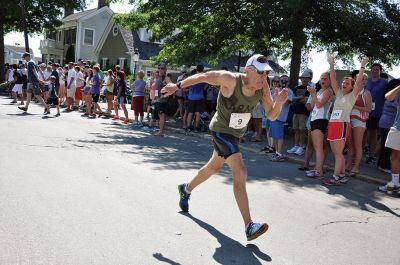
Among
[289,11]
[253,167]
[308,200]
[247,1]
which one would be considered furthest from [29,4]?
[308,200]

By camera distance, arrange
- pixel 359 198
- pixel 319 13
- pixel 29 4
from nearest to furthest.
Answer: pixel 359 198, pixel 319 13, pixel 29 4

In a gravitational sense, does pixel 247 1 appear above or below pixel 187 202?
above

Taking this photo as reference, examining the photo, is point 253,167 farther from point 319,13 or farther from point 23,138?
point 319,13

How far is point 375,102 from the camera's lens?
10.2m

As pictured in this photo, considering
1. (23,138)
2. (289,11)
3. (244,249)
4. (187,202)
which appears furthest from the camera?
(289,11)

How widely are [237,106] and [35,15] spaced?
1358 inches

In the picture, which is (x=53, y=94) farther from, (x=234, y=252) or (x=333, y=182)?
(x=234, y=252)

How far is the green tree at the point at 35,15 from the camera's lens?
34.2 m

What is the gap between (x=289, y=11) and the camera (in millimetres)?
12461

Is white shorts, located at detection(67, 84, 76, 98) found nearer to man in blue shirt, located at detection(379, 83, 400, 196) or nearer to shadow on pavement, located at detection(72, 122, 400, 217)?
shadow on pavement, located at detection(72, 122, 400, 217)

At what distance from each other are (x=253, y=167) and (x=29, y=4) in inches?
1196

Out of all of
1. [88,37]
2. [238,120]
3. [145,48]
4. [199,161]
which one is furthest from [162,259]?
[88,37]

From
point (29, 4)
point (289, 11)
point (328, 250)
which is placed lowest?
point (328, 250)

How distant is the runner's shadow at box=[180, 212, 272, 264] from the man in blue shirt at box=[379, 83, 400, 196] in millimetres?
3844
